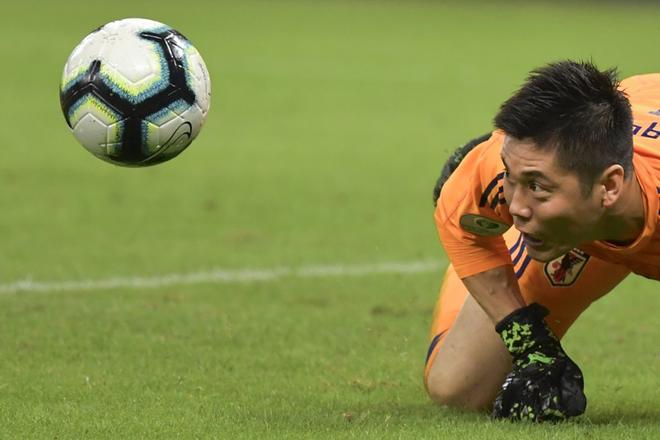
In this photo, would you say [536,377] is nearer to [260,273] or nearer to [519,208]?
[519,208]

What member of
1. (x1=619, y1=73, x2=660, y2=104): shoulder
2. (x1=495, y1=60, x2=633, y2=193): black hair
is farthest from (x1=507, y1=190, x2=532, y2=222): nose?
(x1=619, y1=73, x2=660, y2=104): shoulder

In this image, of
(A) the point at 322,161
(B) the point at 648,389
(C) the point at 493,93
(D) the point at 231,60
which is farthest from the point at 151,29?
(D) the point at 231,60

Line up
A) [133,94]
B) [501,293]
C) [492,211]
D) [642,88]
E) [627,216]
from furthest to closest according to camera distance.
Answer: [642,88], [133,94], [501,293], [492,211], [627,216]

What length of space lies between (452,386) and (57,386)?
5.33ft

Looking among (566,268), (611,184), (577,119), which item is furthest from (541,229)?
(566,268)

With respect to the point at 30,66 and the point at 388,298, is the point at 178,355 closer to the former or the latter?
the point at 388,298

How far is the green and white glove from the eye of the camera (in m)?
5.35

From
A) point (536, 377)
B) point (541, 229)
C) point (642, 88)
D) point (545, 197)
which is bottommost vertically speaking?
point (536, 377)

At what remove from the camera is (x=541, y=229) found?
16.1ft

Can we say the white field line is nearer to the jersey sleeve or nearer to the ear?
the jersey sleeve

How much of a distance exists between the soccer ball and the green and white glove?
1.54 meters

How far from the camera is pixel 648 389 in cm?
627

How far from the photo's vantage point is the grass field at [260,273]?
18.4 feet

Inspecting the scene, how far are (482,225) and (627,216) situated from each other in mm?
663
